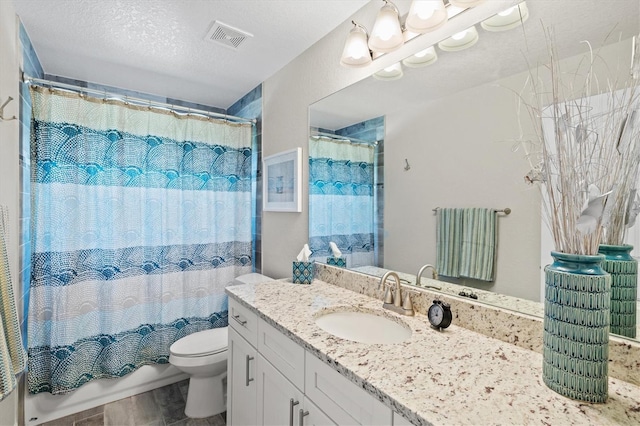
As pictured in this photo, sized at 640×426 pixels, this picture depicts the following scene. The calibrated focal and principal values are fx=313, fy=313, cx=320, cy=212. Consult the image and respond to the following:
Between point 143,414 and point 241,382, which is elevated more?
point 241,382

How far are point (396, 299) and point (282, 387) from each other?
586 millimetres

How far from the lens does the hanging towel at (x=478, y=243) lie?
116cm

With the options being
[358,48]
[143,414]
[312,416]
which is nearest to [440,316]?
[312,416]

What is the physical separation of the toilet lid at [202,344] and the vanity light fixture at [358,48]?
6.42ft

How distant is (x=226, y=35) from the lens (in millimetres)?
1939

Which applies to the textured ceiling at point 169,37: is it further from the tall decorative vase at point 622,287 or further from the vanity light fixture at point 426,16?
the tall decorative vase at point 622,287

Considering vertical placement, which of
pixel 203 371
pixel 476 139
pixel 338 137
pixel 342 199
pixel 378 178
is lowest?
pixel 203 371

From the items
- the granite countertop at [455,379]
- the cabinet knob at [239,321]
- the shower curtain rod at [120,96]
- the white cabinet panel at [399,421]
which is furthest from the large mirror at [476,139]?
the shower curtain rod at [120,96]

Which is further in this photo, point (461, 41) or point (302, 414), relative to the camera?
point (461, 41)

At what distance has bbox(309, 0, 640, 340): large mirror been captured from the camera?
967 millimetres

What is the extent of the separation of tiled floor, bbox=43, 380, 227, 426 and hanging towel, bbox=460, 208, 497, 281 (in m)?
1.86

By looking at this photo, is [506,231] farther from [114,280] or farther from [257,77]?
[114,280]

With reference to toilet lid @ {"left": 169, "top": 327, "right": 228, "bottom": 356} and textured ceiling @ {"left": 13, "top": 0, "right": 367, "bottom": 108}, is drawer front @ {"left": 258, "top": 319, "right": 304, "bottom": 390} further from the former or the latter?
textured ceiling @ {"left": 13, "top": 0, "right": 367, "bottom": 108}

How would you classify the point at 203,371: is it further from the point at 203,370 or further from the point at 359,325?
the point at 359,325
